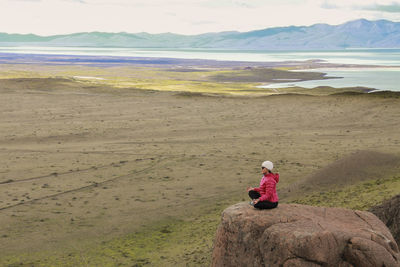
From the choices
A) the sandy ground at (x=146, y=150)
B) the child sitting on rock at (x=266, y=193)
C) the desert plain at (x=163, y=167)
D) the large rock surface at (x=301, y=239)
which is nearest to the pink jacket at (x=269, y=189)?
the child sitting on rock at (x=266, y=193)

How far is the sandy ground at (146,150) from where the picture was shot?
49.9 feet

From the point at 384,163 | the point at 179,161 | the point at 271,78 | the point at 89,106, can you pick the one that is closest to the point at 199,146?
the point at 179,161

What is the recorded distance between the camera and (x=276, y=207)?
8.59 m

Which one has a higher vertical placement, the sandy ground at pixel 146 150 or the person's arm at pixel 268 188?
the person's arm at pixel 268 188

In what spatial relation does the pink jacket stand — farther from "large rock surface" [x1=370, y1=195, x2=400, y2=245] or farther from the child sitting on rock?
"large rock surface" [x1=370, y1=195, x2=400, y2=245]

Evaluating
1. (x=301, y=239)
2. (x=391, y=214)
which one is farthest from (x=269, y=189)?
(x=391, y=214)

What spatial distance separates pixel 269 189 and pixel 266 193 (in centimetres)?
10

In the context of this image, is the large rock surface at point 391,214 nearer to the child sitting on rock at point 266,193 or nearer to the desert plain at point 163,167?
the desert plain at point 163,167

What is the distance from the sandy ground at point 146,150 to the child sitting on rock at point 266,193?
6234 millimetres

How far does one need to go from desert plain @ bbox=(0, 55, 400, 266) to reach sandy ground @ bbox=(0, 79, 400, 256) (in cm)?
6

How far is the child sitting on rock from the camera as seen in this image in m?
8.44

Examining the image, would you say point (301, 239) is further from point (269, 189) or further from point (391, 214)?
point (391, 214)

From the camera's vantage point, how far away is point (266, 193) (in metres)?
8.49

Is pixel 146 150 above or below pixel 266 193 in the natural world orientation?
below
